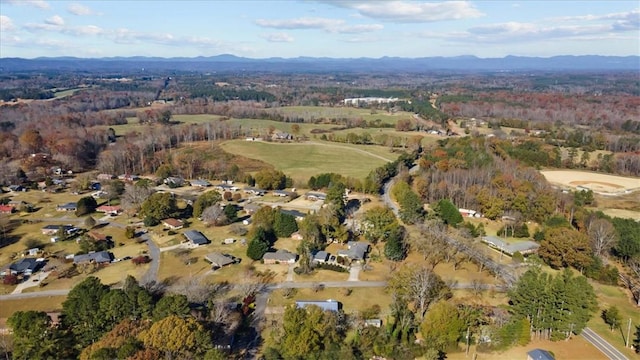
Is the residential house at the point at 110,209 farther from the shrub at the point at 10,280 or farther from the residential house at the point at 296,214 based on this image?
Answer: the residential house at the point at 296,214

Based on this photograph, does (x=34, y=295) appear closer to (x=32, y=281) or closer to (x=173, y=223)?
(x=32, y=281)

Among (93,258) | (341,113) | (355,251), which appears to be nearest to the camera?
(93,258)

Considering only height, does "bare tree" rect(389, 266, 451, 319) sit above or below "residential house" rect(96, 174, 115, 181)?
above

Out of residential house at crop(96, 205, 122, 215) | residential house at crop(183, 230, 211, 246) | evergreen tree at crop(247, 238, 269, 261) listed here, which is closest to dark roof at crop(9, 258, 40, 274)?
residential house at crop(183, 230, 211, 246)

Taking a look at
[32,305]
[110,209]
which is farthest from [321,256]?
[110,209]

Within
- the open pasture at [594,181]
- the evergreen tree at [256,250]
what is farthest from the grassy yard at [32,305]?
the open pasture at [594,181]

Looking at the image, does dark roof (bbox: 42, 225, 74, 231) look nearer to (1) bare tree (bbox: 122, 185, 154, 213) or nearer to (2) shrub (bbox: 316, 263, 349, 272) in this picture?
(1) bare tree (bbox: 122, 185, 154, 213)
